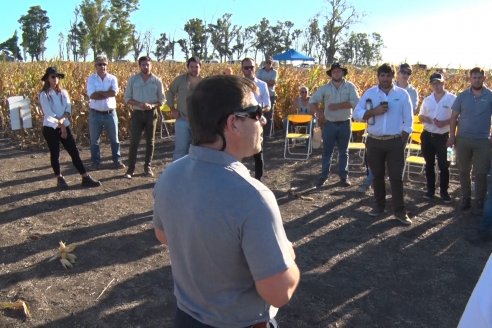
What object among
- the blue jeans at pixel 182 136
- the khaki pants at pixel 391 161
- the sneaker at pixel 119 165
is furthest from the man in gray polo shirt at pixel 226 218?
the sneaker at pixel 119 165

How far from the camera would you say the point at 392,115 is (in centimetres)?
565

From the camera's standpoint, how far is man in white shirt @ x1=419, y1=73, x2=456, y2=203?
6.68 metres

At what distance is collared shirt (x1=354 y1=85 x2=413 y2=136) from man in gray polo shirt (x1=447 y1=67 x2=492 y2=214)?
1027mm

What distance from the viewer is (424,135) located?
6.97 meters

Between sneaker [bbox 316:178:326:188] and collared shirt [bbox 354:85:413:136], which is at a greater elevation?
collared shirt [bbox 354:85:413:136]

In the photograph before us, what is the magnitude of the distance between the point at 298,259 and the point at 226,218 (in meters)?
3.56

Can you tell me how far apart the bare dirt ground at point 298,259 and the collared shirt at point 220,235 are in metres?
2.16

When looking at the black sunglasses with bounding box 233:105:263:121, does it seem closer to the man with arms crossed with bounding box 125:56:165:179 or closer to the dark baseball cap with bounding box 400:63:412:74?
the dark baseball cap with bounding box 400:63:412:74

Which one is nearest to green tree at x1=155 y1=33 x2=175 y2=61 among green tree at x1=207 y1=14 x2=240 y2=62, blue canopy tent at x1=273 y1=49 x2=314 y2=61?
green tree at x1=207 y1=14 x2=240 y2=62

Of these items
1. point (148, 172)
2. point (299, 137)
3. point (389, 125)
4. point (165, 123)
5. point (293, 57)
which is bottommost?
point (148, 172)

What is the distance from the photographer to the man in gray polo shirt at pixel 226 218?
1397 mm

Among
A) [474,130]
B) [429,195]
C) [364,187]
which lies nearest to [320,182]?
[364,187]

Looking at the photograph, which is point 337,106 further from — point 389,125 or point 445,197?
point 445,197

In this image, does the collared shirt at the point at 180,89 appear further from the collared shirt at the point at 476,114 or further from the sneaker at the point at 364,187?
the collared shirt at the point at 476,114
